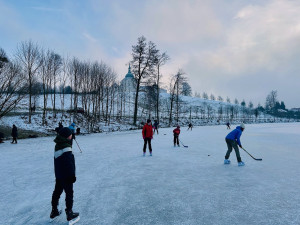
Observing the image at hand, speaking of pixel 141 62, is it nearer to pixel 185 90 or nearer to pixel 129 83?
pixel 185 90

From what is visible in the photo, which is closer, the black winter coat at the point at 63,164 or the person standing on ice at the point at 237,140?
the black winter coat at the point at 63,164

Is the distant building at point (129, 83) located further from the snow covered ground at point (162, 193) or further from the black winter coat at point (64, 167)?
the black winter coat at point (64, 167)

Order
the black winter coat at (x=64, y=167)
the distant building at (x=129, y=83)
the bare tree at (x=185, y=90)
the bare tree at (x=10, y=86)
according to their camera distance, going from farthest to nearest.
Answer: the bare tree at (x=185, y=90)
the distant building at (x=129, y=83)
the bare tree at (x=10, y=86)
the black winter coat at (x=64, y=167)

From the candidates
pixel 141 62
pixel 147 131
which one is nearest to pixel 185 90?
pixel 141 62

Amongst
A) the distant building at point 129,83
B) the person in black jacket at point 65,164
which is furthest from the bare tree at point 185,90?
the person in black jacket at point 65,164

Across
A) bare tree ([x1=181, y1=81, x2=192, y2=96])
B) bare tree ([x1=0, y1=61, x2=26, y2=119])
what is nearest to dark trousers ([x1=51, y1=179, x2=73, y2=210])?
bare tree ([x1=0, y1=61, x2=26, y2=119])

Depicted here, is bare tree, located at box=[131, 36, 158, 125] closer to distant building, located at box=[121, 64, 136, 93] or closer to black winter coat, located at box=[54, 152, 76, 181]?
distant building, located at box=[121, 64, 136, 93]

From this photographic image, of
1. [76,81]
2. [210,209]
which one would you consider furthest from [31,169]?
[76,81]

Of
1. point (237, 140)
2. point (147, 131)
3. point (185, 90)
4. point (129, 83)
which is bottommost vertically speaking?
point (237, 140)

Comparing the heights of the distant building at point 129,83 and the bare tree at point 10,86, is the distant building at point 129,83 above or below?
above

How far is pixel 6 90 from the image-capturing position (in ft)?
40.6

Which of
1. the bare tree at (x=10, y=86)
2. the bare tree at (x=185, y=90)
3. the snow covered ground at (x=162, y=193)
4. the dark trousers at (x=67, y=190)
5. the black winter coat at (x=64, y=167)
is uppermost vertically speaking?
the bare tree at (x=185, y=90)

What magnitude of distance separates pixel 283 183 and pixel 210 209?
2979 millimetres

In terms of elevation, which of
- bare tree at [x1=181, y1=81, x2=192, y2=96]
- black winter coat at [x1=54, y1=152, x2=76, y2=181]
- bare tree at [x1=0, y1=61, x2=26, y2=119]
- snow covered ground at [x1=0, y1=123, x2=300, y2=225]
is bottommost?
snow covered ground at [x1=0, y1=123, x2=300, y2=225]
